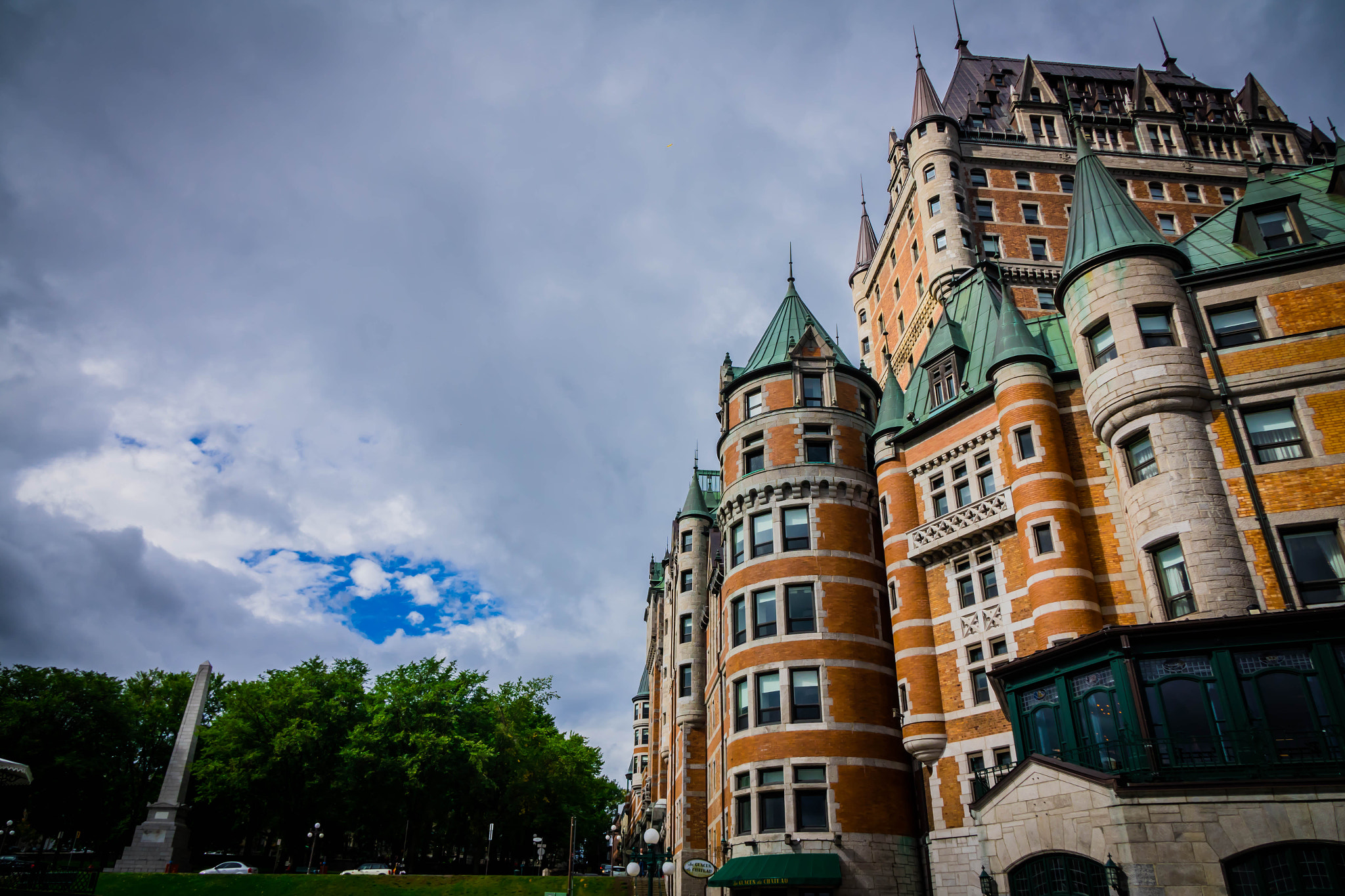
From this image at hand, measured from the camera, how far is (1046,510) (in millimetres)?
28578

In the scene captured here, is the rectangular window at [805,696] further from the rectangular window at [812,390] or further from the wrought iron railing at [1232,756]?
the wrought iron railing at [1232,756]

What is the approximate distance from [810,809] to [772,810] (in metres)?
1.55

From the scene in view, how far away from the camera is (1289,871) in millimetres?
17859

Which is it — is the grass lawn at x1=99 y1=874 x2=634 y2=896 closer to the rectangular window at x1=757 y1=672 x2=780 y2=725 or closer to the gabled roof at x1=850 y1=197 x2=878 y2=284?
the rectangular window at x1=757 y1=672 x2=780 y2=725

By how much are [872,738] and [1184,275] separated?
2044cm

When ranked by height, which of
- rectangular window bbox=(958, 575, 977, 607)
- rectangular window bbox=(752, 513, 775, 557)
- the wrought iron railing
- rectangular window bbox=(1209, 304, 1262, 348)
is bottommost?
the wrought iron railing

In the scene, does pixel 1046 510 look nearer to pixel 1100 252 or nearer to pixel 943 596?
pixel 943 596

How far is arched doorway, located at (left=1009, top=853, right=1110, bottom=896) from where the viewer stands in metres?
19.8

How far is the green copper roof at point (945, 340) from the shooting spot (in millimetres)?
36844

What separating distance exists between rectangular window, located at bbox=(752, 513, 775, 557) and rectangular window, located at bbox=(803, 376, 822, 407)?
20.8ft

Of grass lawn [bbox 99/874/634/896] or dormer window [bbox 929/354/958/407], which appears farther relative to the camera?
grass lawn [bbox 99/874/634/896]

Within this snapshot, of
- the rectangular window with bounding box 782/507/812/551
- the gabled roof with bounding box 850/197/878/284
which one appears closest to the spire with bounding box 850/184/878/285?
the gabled roof with bounding box 850/197/878/284

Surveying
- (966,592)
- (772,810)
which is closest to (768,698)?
(772,810)

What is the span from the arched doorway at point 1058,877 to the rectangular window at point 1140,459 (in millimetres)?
12068
